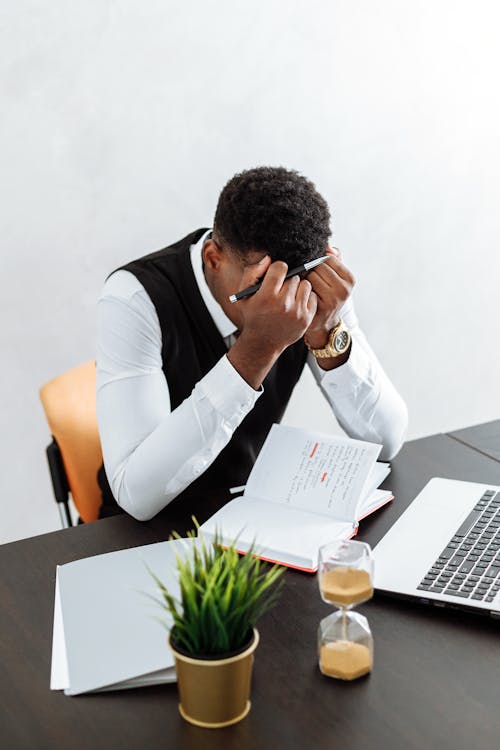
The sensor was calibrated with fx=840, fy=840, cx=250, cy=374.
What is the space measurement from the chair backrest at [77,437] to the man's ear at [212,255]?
44cm

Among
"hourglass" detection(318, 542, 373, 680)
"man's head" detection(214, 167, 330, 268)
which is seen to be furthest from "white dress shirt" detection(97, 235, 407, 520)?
"hourglass" detection(318, 542, 373, 680)

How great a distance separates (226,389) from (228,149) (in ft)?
4.49

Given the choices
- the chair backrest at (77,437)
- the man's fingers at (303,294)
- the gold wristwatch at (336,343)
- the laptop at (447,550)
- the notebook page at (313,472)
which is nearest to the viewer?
the laptop at (447,550)

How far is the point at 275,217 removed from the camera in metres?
1.40

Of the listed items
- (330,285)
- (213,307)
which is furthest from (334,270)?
(213,307)

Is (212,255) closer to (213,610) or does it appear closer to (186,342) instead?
(186,342)

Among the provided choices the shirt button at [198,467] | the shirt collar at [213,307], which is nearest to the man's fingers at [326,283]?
the shirt collar at [213,307]

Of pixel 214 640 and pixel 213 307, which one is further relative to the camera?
pixel 213 307

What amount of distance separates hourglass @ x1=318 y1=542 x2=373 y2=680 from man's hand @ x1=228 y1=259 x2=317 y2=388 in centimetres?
48

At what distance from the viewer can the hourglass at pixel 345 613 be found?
37.1 inches

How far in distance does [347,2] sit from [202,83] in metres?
0.58

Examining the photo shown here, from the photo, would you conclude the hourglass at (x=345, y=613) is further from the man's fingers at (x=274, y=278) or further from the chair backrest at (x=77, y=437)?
the chair backrest at (x=77, y=437)

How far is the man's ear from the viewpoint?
1.51 meters

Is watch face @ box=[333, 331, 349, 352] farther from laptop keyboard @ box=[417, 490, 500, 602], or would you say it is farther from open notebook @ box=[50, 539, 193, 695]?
open notebook @ box=[50, 539, 193, 695]
